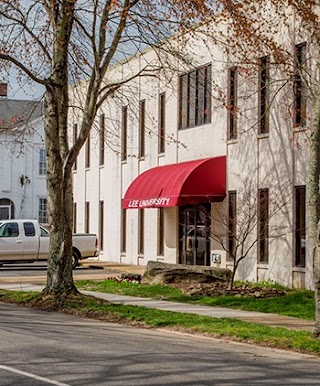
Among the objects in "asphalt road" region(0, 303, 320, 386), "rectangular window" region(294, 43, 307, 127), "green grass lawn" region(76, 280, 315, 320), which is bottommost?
"asphalt road" region(0, 303, 320, 386)

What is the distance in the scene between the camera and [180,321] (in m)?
18.0

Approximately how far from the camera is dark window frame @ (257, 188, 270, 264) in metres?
27.2

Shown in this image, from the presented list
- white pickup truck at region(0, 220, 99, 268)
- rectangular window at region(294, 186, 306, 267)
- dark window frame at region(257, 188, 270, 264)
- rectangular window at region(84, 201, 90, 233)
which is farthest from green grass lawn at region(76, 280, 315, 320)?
rectangular window at region(84, 201, 90, 233)

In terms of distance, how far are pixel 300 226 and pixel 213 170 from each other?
16.2 feet

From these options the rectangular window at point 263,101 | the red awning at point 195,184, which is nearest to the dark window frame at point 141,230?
the red awning at point 195,184

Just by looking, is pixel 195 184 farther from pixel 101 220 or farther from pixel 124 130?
pixel 101 220

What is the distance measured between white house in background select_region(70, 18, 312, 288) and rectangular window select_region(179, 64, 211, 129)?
0.12 feet

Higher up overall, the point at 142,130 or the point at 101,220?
the point at 142,130

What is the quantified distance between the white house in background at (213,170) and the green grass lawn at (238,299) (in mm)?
2596

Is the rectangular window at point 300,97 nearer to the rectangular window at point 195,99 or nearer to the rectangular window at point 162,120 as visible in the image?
the rectangular window at point 195,99

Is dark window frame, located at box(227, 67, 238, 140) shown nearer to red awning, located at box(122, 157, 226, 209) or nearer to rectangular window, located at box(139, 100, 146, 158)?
red awning, located at box(122, 157, 226, 209)

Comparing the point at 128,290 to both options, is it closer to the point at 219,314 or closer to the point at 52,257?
the point at 52,257

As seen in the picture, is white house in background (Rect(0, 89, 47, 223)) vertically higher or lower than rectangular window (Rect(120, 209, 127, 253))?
higher

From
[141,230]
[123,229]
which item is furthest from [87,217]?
[141,230]
